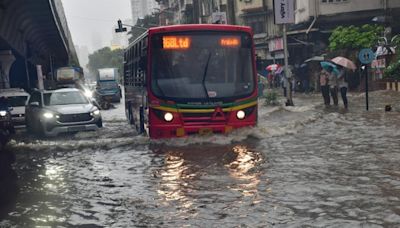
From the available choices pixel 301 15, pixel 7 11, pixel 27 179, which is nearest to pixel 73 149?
pixel 27 179

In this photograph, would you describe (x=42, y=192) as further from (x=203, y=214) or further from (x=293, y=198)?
(x=293, y=198)

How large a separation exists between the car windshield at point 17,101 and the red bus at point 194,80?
420 inches

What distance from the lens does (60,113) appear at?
15.8 meters

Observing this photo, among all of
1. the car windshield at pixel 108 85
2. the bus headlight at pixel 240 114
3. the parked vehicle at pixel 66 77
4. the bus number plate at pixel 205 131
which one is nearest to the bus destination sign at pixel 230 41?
the bus headlight at pixel 240 114

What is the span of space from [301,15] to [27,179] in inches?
1299

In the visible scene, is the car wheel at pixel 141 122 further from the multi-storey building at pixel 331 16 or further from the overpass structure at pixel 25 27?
the multi-storey building at pixel 331 16

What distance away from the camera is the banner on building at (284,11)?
72.3 ft

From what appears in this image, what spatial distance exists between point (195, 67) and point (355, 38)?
23060 mm

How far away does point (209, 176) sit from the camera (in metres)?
8.77

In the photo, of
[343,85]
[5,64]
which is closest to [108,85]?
[5,64]

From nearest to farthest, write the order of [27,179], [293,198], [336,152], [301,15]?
1. [293,198]
2. [27,179]
3. [336,152]
4. [301,15]

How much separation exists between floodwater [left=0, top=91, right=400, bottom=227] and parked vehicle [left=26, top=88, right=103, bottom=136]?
6.12 feet

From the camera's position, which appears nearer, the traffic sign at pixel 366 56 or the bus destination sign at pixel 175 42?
the bus destination sign at pixel 175 42

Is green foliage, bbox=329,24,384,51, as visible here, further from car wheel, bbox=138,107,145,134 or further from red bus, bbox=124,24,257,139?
red bus, bbox=124,24,257,139
